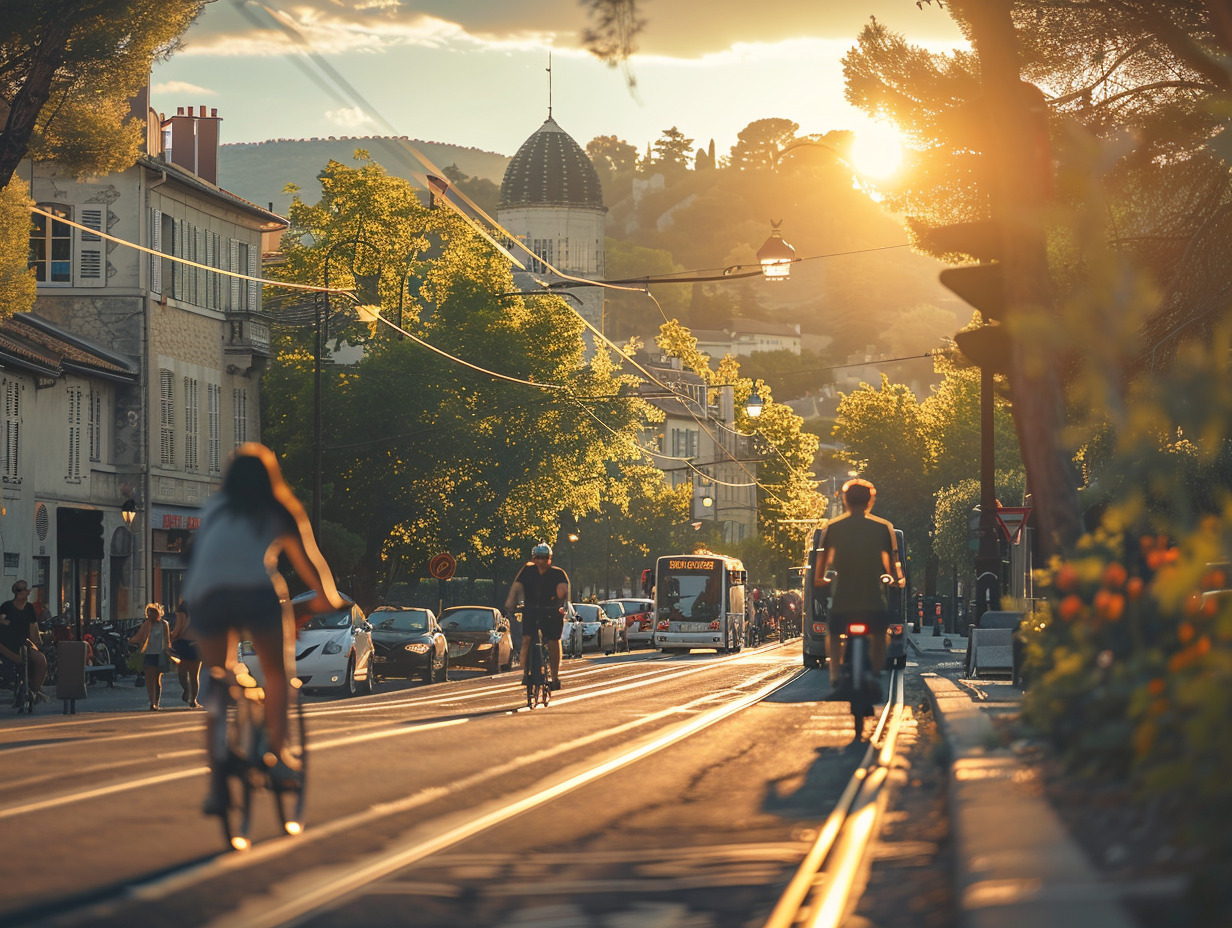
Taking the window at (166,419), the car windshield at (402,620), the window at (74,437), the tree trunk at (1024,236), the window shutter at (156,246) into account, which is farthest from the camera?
the window at (166,419)

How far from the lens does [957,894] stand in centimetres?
581

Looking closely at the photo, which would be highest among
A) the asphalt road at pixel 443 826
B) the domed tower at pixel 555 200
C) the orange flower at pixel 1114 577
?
the domed tower at pixel 555 200

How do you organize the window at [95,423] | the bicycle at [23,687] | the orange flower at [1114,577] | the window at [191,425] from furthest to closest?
the window at [191,425] → the window at [95,423] → the bicycle at [23,687] → the orange flower at [1114,577]

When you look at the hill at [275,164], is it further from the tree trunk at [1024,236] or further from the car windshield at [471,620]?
the tree trunk at [1024,236]

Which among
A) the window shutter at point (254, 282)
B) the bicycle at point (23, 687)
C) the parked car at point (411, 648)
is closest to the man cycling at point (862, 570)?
the bicycle at point (23, 687)

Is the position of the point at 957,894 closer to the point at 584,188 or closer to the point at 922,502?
the point at 922,502

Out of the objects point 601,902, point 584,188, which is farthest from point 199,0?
point 584,188

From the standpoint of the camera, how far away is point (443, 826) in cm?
889

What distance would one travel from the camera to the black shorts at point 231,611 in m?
8.07

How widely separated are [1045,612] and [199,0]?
63.8 feet

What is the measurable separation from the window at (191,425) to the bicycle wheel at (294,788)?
38.0m

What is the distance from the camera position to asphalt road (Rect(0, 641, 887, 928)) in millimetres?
6574

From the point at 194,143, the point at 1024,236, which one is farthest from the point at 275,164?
the point at 1024,236

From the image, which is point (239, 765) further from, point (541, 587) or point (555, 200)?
point (555, 200)
